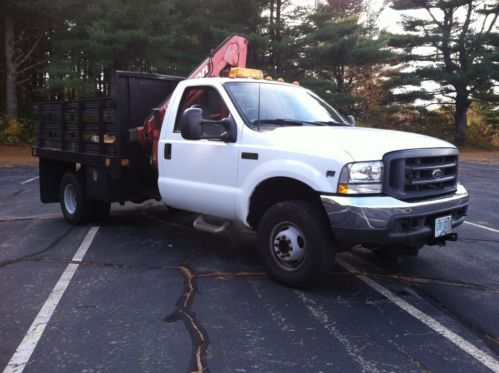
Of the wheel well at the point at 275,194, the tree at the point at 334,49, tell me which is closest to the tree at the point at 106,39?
the tree at the point at 334,49

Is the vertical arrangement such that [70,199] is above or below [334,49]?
below

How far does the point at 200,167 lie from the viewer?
536 centimetres

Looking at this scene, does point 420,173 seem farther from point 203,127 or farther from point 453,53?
point 453,53

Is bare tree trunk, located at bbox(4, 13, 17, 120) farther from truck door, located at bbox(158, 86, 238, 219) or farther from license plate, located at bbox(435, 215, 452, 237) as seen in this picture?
license plate, located at bbox(435, 215, 452, 237)

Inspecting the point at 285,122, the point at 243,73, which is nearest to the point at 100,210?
the point at 243,73

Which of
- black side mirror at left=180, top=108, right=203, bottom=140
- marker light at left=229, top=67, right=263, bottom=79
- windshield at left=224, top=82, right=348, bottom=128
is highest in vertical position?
marker light at left=229, top=67, right=263, bottom=79

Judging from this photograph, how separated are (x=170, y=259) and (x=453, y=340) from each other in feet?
10.5

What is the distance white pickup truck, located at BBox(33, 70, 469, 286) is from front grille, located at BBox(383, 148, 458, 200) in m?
0.01


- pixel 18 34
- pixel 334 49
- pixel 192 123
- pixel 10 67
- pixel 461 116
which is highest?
pixel 18 34

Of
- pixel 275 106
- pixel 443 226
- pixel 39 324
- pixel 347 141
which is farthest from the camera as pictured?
pixel 275 106

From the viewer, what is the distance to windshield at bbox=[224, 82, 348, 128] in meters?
5.13

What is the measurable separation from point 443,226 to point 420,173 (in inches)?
20.8

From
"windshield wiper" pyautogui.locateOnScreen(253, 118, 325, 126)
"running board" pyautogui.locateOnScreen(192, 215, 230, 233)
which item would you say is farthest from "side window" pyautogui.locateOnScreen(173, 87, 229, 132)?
"running board" pyautogui.locateOnScreen(192, 215, 230, 233)

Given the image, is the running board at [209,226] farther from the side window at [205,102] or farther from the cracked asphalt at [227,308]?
the side window at [205,102]
